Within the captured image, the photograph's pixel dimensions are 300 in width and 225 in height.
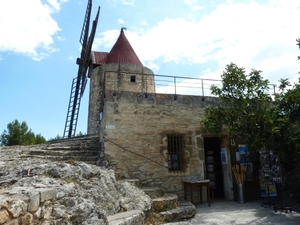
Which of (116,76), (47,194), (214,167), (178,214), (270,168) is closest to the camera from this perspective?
(47,194)

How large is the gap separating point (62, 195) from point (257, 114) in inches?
184

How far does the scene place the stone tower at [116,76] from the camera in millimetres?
12367

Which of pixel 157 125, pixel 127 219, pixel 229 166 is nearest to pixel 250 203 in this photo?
pixel 229 166

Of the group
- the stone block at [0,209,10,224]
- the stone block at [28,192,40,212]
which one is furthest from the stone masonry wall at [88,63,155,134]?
the stone block at [0,209,10,224]

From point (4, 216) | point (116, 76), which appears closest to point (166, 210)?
point (4, 216)

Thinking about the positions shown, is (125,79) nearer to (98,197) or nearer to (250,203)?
(250,203)

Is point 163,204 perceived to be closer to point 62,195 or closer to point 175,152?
point 175,152

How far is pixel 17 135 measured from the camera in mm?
16094

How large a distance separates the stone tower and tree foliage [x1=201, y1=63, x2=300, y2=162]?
5.74m

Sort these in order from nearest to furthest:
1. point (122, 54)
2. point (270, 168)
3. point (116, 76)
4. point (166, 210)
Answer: point (166, 210)
point (270, 168)
point (116, 76)
point (122, 54)

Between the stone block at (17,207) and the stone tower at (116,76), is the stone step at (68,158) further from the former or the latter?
the stone tower at (116,76)

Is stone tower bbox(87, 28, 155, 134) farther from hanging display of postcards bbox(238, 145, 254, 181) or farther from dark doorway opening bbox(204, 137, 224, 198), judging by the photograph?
hanging display of postcards bbox(238, 145, 254, 181)

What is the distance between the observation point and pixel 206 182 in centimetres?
665

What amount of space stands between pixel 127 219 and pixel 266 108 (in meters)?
4.18
